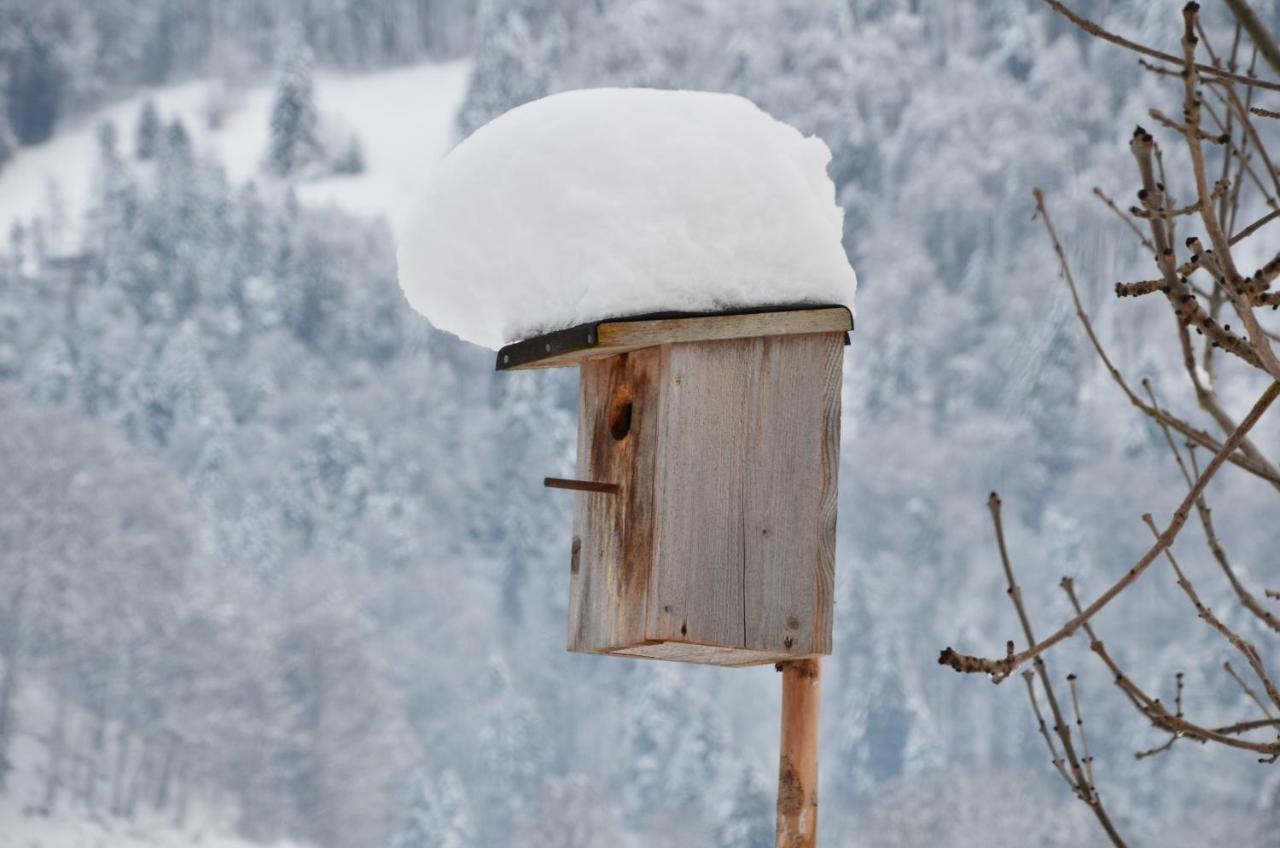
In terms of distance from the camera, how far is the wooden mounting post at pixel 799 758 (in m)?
1.72

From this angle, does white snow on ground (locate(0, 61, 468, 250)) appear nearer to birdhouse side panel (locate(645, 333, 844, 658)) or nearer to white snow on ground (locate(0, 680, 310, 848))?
white snow on ground (locate(0, 680, 310, 848))

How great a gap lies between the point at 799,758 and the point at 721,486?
0.95 ft

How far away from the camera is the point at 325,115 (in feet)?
187

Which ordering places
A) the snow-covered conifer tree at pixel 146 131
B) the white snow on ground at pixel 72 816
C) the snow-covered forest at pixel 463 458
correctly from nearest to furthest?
the white snow on ground at pixel 72 816, the snow-covered forest at pixel 463 458, the snow-covered conifer tree at pixel 146 131

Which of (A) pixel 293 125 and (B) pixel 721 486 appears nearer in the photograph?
(B) pixel 721 486

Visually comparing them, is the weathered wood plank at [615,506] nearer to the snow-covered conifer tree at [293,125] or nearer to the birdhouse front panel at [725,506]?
the birdhouse front panel at [725,506]

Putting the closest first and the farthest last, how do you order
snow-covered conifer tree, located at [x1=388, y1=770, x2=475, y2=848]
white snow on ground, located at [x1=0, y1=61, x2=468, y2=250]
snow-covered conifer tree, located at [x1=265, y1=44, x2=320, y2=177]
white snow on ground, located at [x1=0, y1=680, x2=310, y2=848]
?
white snow on ground, located at [x1=0, y1=680, x2=310, y2=848]
snow-covered conifer tree, located at [x1=388, y1=770, x2=475, y2=848]
white snow on ground, located at [x1=0, y1=61, x2=468, y2=250]
snow-covered conifer tree, located at [x1=265, y1=44, x2=320, y2=177]

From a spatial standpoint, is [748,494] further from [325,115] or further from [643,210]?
[325,115]

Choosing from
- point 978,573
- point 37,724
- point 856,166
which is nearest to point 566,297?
point 37,724

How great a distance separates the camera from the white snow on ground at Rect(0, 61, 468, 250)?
54.5 metres

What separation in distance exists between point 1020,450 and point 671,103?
153 feet

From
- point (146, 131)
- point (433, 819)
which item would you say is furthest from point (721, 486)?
point (146, 131)

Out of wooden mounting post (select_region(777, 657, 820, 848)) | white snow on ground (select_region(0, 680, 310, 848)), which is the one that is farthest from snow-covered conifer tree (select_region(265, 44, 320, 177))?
wooden mounting post (select_region(777, 657, 820, 848))

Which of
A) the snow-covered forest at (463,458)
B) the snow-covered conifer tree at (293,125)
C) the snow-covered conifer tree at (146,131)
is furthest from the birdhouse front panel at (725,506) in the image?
the snow-covered conifer tree at (146,131)
